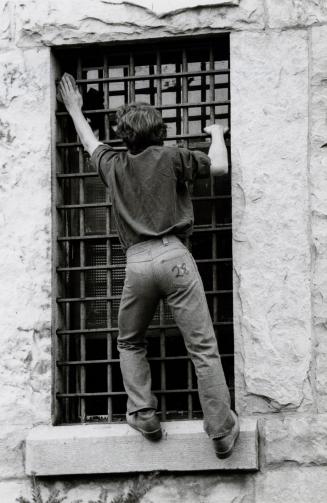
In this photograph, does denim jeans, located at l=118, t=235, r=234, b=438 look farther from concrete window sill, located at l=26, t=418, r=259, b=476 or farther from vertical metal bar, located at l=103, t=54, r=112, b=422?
vertical metal bar, located at l=103, t=54, r=112, b=422

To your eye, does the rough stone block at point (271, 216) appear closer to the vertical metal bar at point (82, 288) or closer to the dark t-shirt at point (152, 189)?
the dark t-shirt at point (152, 189)

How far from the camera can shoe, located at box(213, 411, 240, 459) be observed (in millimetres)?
5156

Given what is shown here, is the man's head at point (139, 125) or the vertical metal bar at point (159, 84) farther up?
the vertical metal bar at point (159, 84)

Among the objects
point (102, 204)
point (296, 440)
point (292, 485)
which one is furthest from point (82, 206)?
point (292, 485)

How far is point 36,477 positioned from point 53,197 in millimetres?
1430

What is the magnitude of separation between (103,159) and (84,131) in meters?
0.23

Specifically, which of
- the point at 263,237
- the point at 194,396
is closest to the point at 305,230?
the point at 263,237

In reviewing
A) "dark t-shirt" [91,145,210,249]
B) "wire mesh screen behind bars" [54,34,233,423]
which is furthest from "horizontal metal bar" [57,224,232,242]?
"dark t-shirt" [91,145,210,249]

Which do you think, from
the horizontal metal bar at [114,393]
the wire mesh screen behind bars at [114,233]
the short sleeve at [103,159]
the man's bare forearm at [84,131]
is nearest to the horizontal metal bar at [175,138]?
the wire mesh screen behind bars at [114,233]

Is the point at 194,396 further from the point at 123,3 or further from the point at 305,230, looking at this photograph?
the point at 123,3

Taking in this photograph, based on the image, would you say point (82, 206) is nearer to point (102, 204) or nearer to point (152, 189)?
point (102, 204)

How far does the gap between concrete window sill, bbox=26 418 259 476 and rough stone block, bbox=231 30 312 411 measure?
0.27 m

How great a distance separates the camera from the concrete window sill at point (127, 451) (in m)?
5.29

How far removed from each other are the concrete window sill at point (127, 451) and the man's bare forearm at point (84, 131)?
140cm
